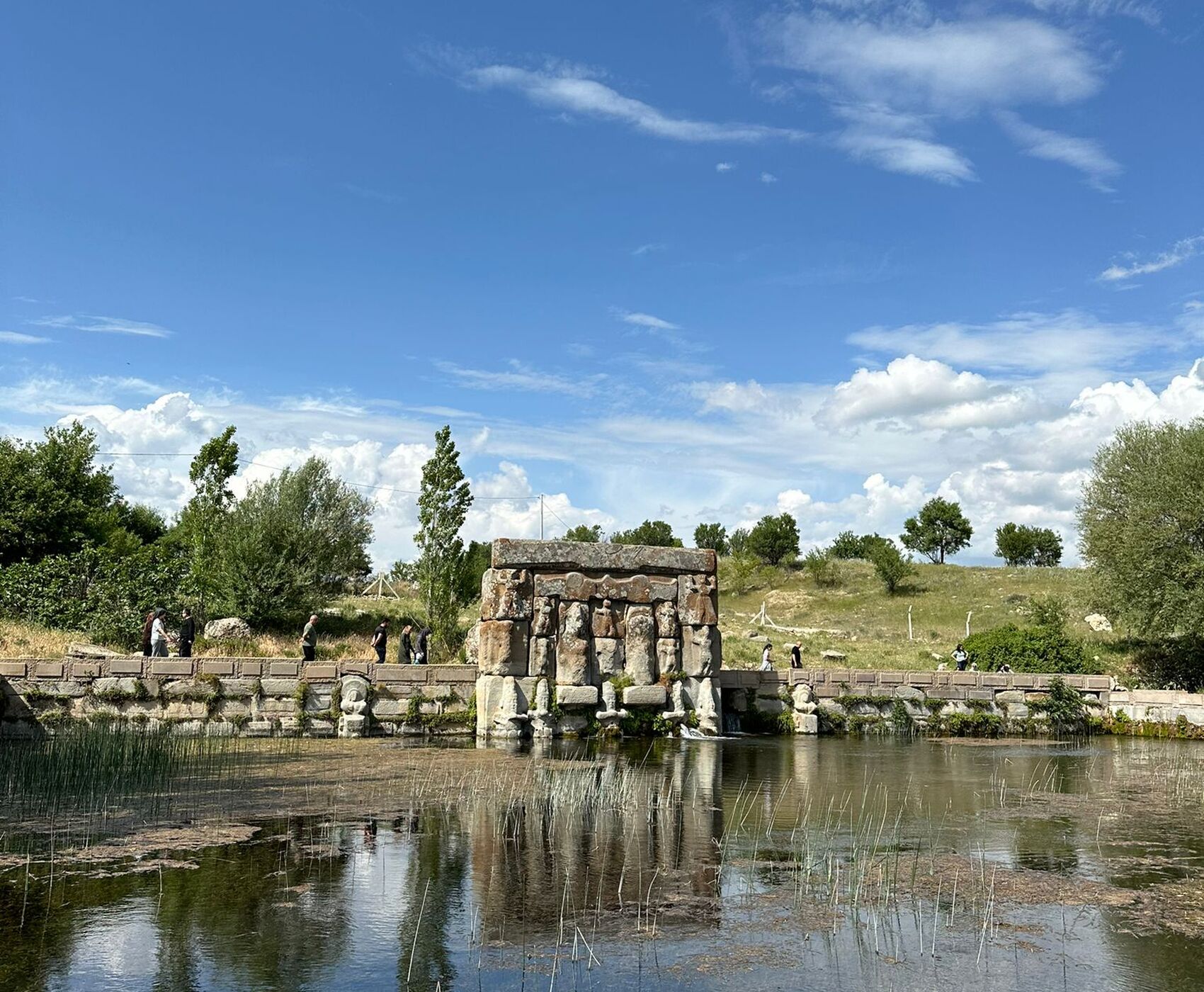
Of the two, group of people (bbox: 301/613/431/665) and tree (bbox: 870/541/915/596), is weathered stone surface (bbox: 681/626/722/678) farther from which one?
tree (bbox: 870/541/915/596)

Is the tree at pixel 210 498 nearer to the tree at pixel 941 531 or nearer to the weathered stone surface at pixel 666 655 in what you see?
the weathered stone surface at pixel 666 655

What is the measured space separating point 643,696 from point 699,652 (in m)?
1.39

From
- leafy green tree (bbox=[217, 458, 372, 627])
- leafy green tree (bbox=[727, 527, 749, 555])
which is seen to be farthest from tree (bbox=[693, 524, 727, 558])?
leafy green tree (bbox=[217, 458, 372, 627])

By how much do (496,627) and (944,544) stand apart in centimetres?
6253

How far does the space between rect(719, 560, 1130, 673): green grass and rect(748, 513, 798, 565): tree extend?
4.27 m

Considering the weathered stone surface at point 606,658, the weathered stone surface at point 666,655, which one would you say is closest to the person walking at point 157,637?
the weathered stone surface at point 606,658

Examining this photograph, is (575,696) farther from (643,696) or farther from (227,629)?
(227,629)

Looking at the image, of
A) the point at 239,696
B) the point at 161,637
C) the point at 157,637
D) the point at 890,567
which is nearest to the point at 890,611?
the point at 890,567

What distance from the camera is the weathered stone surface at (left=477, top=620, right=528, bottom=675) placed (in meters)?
17.3

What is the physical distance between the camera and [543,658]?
17.5 metres

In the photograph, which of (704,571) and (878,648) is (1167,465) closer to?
(878,648)

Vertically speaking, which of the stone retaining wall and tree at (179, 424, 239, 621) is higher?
tree at (179, 424, 239, 621)

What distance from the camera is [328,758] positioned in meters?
13.8

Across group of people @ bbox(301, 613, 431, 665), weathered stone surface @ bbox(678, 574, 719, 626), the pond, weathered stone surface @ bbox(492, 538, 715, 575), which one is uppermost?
weathered stone surface @ bbox(492, 538, 715, 575)
